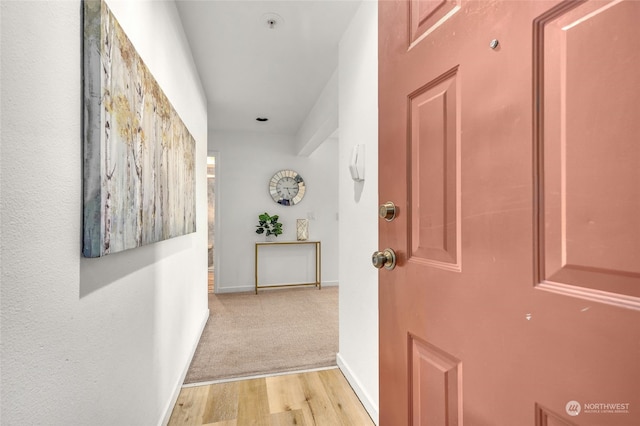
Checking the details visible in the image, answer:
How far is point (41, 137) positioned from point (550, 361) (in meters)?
1.05

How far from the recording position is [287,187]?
465 centimetres

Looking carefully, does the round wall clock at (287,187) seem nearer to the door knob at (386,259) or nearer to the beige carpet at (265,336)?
the beige carpet at (265,336)

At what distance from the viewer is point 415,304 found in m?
0.76

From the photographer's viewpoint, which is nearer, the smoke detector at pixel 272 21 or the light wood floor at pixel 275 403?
the light wood floor at pixel 275 403

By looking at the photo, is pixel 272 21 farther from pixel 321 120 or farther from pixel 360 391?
pixel 360 391

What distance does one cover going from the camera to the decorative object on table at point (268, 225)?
14.5 feet

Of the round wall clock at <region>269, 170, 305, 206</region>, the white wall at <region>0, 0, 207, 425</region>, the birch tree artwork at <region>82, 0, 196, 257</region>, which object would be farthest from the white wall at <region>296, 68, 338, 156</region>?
the white wall at <region>0, 0, 207, 425</region>

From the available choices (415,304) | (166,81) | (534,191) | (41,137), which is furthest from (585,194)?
(166,81)

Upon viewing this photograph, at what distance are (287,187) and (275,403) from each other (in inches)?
130

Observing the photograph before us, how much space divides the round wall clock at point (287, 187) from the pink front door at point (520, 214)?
3.87 m

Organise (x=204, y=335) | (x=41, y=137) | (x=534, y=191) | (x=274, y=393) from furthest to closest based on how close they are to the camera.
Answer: (x=204, y=335) < (x=274, y=393) < (x=41, y=137) < (x=534, y=191)

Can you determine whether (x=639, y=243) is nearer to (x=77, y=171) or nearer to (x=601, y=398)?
(x=601, y=398)

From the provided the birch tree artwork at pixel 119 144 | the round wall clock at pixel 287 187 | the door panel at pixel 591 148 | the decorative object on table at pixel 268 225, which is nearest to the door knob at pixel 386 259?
the door panel at pixel 591 148

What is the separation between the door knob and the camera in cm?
85
